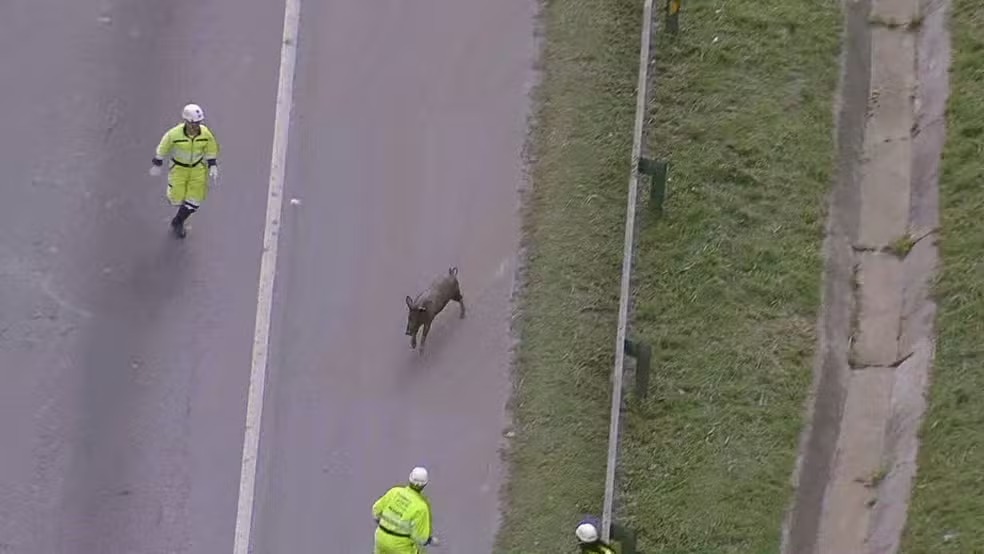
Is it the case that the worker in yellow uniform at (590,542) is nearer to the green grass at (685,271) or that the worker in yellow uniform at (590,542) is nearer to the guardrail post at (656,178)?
the green grass at (685,271)

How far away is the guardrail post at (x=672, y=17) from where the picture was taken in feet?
52.6

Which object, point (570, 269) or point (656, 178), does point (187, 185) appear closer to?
point (570, 269)

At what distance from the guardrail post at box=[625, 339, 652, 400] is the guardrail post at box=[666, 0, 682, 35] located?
424 centimetres

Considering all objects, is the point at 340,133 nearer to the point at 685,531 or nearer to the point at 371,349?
the point at 371,349

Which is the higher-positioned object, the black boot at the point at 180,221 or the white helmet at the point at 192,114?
the white helmet at the point at 192,114

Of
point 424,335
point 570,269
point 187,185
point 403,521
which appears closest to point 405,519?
point 403,521

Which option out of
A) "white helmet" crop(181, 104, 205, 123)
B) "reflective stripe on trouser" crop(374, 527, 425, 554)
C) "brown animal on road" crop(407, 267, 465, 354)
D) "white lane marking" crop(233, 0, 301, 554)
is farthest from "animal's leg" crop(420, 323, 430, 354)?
"white helmet" crop(181, 104, 205, 123)

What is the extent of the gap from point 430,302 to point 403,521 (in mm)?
2638

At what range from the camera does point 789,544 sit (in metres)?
13.5

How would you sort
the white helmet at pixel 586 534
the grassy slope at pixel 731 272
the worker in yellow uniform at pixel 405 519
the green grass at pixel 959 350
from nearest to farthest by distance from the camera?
the worker in yellow uniform at pixel 405 519 < the white helmet at pixel 586 534 < the green grass at pixel 959 350 < the grassy slope at pixel 731 272

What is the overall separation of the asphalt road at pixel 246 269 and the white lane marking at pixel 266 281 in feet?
0.31

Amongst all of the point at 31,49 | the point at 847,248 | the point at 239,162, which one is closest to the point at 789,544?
the point at 847,248

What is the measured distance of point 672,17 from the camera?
637 inches

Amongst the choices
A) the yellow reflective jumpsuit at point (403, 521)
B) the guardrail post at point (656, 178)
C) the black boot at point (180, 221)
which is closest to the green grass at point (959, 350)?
the guardrail post at point (656, 178)
